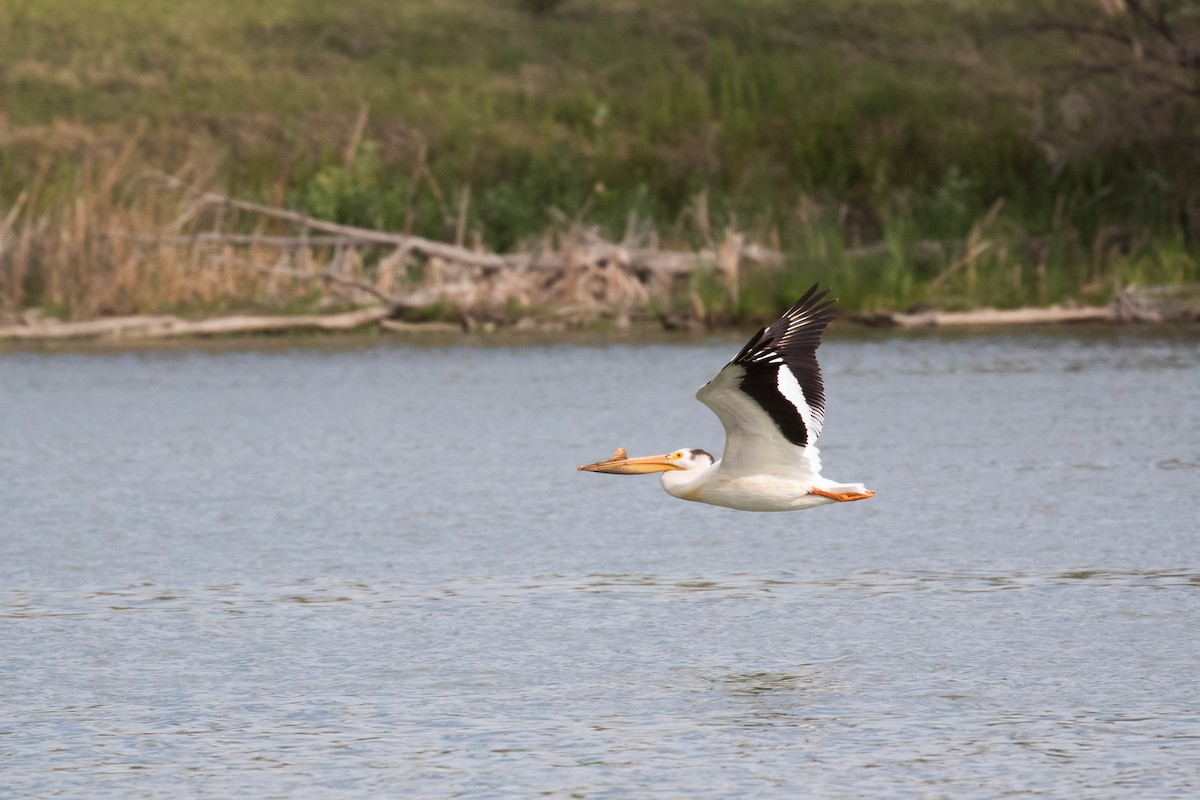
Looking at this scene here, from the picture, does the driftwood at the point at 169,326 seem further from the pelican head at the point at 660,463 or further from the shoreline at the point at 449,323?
the pelican head at the point at 660,463

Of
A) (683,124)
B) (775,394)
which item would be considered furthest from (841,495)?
(683,124)

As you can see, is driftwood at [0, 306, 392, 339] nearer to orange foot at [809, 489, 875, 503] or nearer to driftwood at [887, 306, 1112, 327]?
driftwood at [887, 306, 1112, 327]

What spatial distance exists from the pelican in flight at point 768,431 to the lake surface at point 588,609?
1.71ft

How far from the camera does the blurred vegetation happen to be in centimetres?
2623

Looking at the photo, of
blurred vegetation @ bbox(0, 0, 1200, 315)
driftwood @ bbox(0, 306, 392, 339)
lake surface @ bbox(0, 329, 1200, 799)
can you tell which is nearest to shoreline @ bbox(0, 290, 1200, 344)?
driftwood @ bbox(0, 306, 392, 339)

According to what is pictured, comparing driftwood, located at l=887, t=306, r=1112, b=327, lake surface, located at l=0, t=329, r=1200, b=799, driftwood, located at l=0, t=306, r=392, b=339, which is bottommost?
lake surface, located at l=0, t=329, r=1200, b=799

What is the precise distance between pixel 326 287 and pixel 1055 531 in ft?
50.6

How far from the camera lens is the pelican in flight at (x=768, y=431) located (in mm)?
8633

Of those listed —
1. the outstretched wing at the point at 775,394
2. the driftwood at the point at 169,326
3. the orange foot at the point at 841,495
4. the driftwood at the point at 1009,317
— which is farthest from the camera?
the driftwood at the point at 169,326

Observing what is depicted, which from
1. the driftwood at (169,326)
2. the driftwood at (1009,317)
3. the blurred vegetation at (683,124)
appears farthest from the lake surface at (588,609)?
the blurred vegetation at (683,124)

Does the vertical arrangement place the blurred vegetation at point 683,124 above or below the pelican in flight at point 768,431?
above

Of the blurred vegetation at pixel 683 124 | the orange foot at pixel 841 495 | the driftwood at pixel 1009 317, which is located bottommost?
the orange foot at pixel 841 495

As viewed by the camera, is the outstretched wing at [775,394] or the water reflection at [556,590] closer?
the outstretched wing at [775,394]

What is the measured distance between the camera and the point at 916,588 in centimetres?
959
